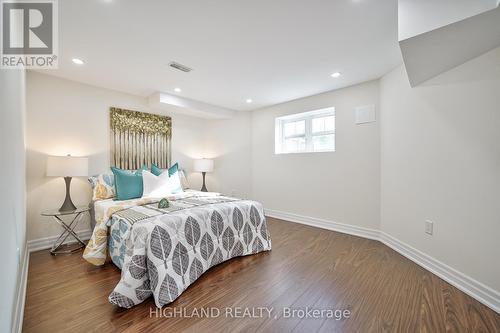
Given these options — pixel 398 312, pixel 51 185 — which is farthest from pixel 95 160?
pixel 398 312

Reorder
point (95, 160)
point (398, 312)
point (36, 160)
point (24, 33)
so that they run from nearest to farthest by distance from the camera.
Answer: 1. point (398, 312)
2. point (24, 33)
3. point (36, 160)
4. point (95, 160)

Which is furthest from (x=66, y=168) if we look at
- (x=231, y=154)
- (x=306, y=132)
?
(x=306, y=132)

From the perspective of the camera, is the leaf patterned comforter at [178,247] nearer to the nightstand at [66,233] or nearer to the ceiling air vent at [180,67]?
the nightstand at [66,233]

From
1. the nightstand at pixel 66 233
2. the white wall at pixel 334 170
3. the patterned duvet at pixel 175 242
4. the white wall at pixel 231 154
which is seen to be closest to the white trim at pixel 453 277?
the white wall at pixel 334 170

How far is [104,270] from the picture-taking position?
204 centimetres

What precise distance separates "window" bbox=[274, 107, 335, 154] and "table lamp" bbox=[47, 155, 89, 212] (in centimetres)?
317

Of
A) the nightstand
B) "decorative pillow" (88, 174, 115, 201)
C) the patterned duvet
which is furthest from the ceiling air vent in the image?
the nightstand

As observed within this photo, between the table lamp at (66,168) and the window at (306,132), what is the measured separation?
3.17m

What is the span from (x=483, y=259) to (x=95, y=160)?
15.3 ft

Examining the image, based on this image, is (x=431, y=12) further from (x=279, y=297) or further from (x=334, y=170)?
(x=279, y=297)

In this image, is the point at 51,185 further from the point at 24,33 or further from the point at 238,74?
the point at 238,74

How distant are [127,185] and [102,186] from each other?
366 millimetres

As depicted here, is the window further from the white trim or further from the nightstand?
the nightstand

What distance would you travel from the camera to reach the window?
3.49 metres
